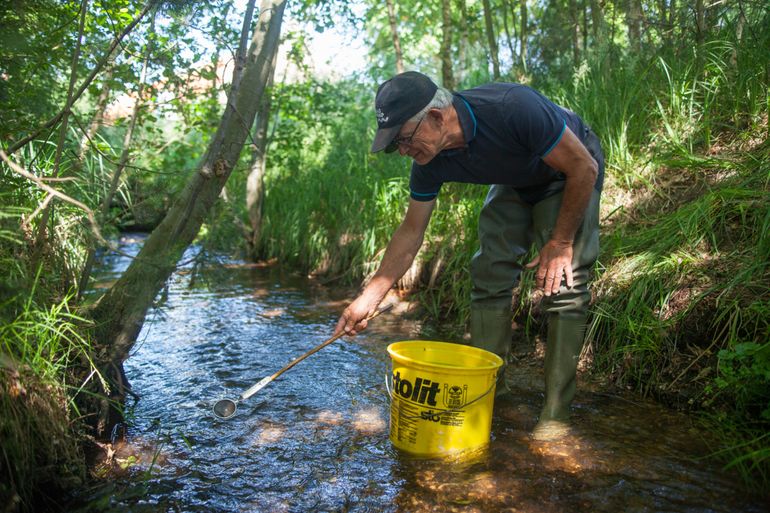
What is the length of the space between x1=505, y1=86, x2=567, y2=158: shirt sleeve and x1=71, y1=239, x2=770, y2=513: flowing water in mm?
1239

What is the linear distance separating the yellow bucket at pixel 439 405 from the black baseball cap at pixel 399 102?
85 centimetres

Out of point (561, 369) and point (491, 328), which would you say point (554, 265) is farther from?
point (491, 328)

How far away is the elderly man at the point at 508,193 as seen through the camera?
2.23 metres

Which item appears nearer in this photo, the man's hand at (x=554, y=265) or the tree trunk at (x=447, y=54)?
the man's hand at (x=554, y=265)

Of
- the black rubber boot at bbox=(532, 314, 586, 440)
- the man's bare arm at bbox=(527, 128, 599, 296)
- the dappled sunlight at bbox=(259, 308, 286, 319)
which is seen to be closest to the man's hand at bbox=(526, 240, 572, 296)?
the man's bare arm at bbox=(527, 128, 599, 296)

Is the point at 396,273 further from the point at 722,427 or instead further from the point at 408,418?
the point at 722,427

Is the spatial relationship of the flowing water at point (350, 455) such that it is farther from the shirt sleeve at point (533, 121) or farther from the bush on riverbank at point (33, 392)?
the shirt sleeve at point (533, 121)

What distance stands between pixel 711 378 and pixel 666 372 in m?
0.24

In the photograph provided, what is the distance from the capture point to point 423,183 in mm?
2600

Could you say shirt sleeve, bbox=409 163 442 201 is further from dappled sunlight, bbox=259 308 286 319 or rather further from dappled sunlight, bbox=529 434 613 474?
dappled sunlight, bbox=259 308 286 319

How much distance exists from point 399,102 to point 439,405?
3.81 feet

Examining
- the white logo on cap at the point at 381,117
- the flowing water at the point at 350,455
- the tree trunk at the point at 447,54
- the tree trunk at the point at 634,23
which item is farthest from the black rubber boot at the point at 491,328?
the tree trunk at the point at 447,54

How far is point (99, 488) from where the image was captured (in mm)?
1995

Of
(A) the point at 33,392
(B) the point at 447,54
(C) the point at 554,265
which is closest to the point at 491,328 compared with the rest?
(C) the point at 554,265
